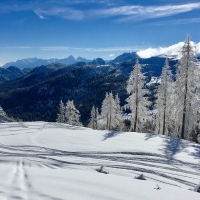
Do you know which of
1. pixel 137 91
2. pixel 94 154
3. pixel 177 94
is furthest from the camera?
pixel 137 91

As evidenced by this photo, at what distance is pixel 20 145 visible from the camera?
15.0m

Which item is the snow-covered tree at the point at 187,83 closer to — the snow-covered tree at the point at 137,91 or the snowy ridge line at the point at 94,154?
the snow-covered tree at the point at 137,91

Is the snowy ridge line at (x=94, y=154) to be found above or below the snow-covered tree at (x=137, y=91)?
below

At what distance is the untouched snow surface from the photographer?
6.93 metres

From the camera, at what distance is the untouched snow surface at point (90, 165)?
6934 millimetres

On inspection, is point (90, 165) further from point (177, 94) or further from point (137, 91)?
point (137, 91)

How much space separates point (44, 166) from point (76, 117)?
4111 cm

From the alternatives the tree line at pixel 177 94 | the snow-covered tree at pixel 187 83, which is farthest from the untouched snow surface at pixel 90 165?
the tree line at pixel 177 94

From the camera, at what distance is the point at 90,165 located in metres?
11.4

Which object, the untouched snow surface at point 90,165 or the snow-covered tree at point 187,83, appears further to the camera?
the snow-covered tree at point 187,83

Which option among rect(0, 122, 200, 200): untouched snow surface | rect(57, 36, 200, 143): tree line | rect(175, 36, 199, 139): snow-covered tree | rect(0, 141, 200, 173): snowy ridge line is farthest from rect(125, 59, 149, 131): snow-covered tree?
rect(0, 141, 200, 173): snowy ridge line

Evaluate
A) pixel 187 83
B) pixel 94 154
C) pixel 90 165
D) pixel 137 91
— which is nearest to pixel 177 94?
pixel 187 83

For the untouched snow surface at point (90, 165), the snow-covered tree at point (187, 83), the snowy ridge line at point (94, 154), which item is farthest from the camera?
the snow-covered tree at point (187, 83)

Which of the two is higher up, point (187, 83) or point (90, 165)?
point (187, 83)
